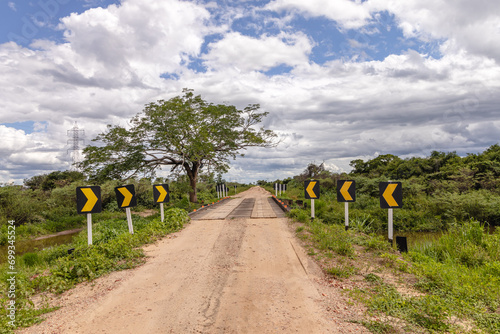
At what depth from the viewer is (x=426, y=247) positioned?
807 centimetres

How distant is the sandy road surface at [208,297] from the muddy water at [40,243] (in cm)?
884

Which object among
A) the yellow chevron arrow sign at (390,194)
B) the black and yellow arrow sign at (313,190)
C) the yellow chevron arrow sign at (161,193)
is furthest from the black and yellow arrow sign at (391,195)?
the yellow chevron arrow sign at (161,193)

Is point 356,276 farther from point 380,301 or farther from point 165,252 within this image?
point 165,252

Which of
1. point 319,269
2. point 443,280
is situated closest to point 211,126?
point 319,269

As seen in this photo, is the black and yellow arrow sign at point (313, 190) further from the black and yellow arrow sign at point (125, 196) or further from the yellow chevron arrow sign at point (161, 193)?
the black and yellow arrow sign at point (125, 196)

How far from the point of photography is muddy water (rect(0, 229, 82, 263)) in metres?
13.0

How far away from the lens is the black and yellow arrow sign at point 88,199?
718cm

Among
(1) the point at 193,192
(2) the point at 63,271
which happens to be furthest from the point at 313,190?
(1) the point at 193,192

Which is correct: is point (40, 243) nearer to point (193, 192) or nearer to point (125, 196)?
point (125, 196)

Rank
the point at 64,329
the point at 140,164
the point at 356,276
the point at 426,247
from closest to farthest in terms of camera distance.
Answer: the point at 64,329
the point at 356,276
the point at 426,247
the point at 140,164

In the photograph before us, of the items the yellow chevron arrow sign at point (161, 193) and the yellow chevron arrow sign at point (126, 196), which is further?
the yellow chevron arrow sign at point (161, 193)

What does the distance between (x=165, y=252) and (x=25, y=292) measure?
2954 millimetres

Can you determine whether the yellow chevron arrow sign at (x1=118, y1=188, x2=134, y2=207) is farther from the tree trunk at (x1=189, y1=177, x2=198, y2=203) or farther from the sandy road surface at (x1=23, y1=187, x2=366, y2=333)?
the tree trunk at (x1=189, y1=177, x2=198, y2=203)

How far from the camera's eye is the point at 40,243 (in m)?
14.5
